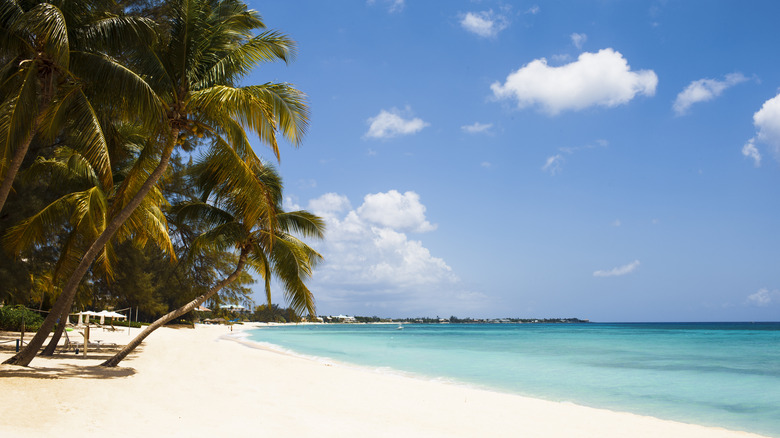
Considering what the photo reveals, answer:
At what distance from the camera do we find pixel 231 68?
376 inches

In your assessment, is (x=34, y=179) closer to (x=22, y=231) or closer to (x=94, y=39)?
(x=22, y=231)

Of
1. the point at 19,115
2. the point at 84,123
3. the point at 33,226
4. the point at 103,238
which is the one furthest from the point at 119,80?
the point at 33,226

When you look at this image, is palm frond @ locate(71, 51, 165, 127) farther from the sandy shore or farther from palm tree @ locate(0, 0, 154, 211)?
the sandy shore

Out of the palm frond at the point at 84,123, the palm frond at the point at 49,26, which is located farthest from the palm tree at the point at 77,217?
the palm frond at the point at 49,26

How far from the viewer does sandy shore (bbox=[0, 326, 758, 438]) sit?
228 inches

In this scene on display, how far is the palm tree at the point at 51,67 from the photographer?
712 cm

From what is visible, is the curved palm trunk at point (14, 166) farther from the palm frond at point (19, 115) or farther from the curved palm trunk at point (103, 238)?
the curved palm trunk at point (103, 238)

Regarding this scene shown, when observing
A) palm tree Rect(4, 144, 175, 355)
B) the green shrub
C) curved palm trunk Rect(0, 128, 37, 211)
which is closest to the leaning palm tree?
palm tree Rect(4, 144, 175, 355)

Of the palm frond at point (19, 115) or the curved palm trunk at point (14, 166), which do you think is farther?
the curved palm trunk at point (14, 166)

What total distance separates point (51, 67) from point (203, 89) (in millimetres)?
2174

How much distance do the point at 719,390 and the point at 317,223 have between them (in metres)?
12.2

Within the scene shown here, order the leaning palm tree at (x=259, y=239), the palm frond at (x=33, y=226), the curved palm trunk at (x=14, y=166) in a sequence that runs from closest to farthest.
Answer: the curved palm trunk at (x=14, y=166)
the palm frond at (x=33, y=226)
the leaning palm tree at (x=259, y=239)

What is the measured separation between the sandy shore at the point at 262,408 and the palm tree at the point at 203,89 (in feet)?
8.14

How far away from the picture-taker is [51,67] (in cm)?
778
